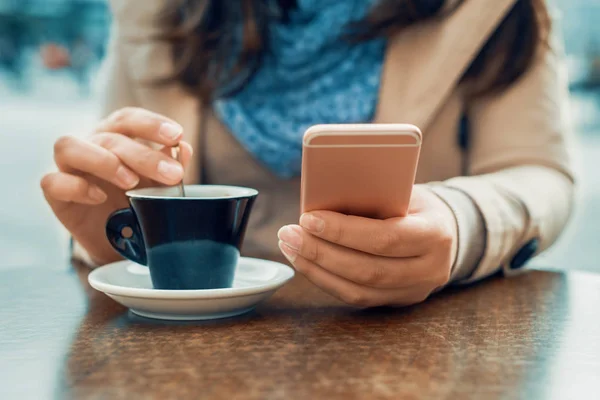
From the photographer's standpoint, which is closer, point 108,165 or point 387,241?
point 387,241

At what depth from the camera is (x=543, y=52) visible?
2.99 ft

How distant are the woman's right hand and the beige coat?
0.23 meters

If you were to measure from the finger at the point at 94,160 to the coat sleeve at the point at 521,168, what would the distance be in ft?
0.94

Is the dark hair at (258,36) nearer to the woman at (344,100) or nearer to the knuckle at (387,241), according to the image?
the woman at (344,100)

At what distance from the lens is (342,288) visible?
51 cm

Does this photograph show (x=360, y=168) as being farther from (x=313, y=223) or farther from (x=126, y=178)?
(x=126, y=178)

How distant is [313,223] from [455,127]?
0.53 m

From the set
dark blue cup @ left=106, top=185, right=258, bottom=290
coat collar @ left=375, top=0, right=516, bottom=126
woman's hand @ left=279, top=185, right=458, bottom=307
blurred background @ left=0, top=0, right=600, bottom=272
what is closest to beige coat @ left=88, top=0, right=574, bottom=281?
coat collar @ left=375, top=0, right=516, bottom=126

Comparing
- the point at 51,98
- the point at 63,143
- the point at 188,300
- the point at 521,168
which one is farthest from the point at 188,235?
the point at 51,98

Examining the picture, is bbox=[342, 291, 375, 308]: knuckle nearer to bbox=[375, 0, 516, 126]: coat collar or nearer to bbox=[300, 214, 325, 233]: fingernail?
bbox=[300, 214, 325, 233]: fingernail

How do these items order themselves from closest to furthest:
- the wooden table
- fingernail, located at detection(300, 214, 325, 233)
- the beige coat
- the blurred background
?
the wooden table
fingernail, located at detection(300, 214, 325, 233)
the beige coat
the blurred background

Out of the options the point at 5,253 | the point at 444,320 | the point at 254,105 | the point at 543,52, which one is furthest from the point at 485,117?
the point at 5,253

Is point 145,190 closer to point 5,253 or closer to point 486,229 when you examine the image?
point 486,229

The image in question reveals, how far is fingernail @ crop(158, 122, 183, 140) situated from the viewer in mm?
573
